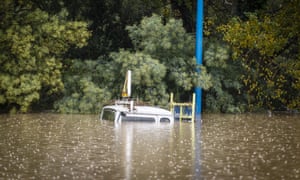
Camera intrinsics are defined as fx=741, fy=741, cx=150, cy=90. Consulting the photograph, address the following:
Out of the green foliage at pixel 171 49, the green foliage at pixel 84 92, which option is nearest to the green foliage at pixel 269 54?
the green foliage at pixel 171 49

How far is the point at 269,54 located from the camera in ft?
89.7

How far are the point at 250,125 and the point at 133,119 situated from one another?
374cm

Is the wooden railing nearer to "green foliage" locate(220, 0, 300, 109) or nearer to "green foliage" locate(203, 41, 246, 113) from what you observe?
"green foliage" locate(203, 41, 246, 113)

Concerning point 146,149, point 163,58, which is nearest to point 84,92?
point 163,58

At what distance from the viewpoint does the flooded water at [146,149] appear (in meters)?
12.3

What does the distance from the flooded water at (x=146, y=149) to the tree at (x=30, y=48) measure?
79.0 inches

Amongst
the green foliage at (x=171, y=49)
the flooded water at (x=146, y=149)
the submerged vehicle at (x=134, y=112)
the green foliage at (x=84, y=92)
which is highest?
the green foliage at (x=171, y=49)

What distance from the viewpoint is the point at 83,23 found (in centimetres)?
2689

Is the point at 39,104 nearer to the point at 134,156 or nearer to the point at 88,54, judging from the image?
the point at 88,54

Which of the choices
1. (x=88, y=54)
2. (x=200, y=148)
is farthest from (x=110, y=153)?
(x=88, y=54)

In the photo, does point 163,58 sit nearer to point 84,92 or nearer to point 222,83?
point 222,83

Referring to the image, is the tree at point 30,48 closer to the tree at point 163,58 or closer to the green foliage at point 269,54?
the tree at point 163,58

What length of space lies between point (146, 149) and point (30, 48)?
11488 mm

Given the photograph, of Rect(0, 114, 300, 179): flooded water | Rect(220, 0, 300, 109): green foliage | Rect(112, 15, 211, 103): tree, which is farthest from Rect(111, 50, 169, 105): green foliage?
Rect(220, 0, 300, 109): green foliage
